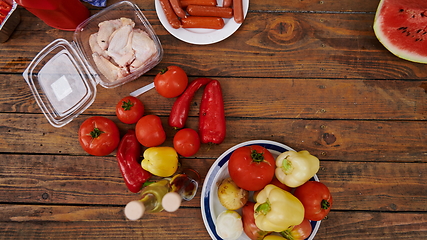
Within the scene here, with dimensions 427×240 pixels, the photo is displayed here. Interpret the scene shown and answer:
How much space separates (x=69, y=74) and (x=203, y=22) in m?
0.72

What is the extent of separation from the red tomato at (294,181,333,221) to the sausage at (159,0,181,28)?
96 centimetres

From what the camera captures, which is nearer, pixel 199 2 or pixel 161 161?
pixel 161 161

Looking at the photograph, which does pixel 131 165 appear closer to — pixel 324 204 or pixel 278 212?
pixel 278 212

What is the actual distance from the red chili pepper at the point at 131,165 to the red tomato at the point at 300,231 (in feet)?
2.23

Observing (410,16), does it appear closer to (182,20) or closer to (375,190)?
(375,190)

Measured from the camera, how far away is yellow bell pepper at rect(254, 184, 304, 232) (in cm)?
98

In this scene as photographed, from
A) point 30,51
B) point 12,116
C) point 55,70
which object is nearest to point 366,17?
point 55,70

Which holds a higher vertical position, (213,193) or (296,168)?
(296,168)

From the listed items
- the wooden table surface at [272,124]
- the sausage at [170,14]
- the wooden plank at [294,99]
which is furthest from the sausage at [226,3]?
the wooden plank at [294,99]

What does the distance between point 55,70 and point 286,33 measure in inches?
46.9

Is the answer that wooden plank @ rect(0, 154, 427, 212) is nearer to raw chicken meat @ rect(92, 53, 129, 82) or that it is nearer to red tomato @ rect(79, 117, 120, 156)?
red tomato @ rect(79, 117, 120, 156)

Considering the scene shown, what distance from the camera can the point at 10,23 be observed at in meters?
1.32

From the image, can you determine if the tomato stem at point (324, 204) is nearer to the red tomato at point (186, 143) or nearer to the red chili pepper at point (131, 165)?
the red tomato at point (186, 143)

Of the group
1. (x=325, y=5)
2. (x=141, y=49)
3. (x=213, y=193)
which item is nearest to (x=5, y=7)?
(x=141, y=49)
